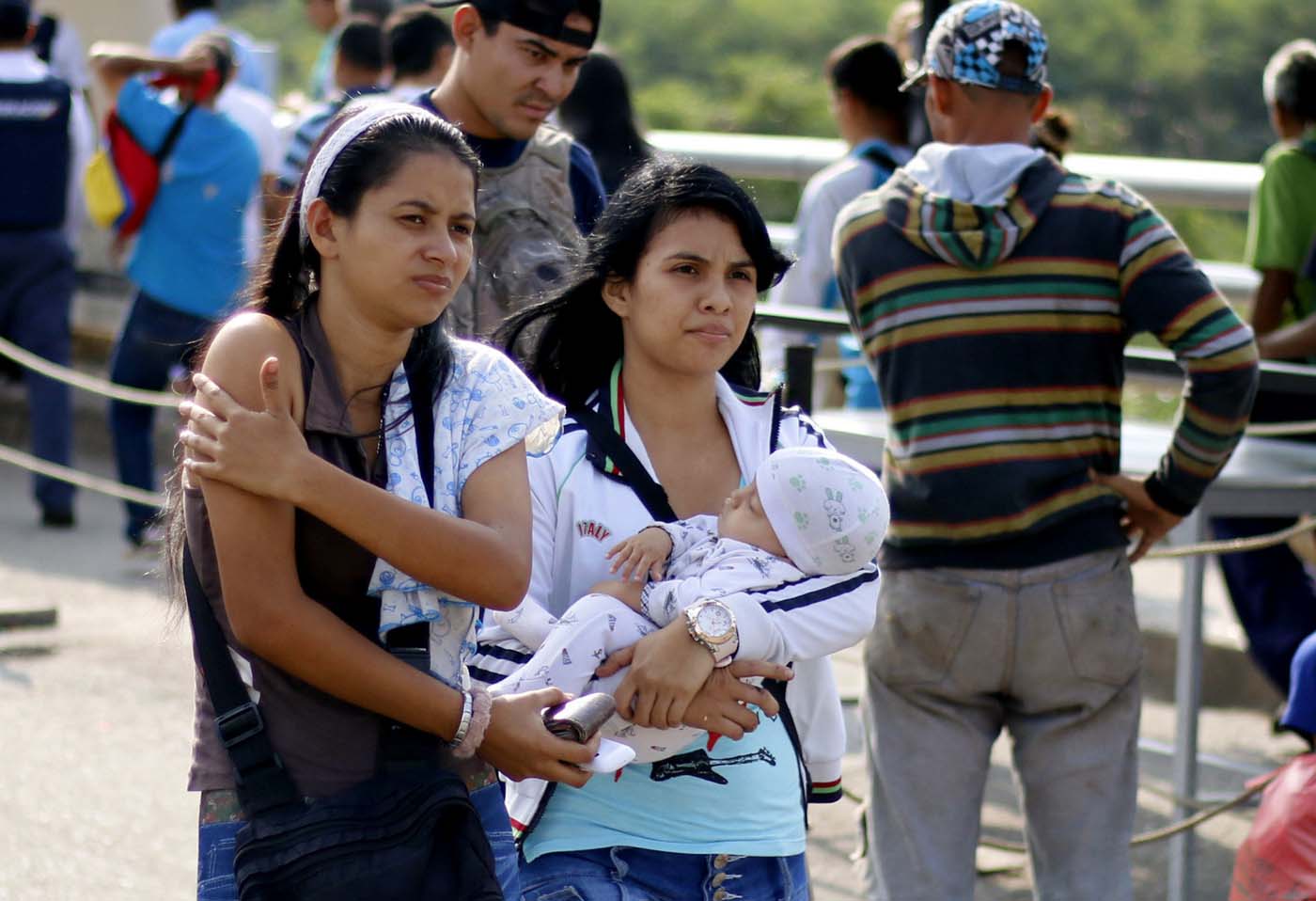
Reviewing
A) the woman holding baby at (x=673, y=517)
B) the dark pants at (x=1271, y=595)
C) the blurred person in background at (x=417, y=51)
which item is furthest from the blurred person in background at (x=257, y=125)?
the woman holding baby at (x=673, y=517)

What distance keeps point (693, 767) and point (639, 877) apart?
172 millimetres

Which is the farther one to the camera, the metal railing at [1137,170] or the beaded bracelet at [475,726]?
the metal railing at [1137,170]

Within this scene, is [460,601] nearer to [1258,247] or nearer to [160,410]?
[1258,247]

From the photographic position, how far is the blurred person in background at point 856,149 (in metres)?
6.04

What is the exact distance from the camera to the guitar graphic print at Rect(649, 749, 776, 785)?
2.67 meters

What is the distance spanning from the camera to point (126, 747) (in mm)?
5820

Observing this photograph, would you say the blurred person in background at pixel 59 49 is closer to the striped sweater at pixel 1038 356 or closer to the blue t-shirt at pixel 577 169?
the blue t-shirt at pixel 577 169

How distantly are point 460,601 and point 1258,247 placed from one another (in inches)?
162

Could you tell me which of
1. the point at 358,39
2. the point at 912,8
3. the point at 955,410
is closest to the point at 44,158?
the point at 358,39

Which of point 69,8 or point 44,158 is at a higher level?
point 69,8

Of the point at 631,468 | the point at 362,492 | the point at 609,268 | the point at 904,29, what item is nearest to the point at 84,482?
the point at 904,29

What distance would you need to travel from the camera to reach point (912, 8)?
7199mm

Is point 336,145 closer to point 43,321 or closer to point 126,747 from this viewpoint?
point 126,747

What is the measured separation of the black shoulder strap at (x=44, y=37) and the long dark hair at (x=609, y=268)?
29.6ft
